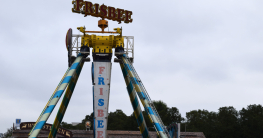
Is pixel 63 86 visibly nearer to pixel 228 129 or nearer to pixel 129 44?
pixel 129 44

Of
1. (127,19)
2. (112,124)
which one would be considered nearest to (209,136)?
(112,124)

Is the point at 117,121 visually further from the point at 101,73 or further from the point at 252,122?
the point at 101,73

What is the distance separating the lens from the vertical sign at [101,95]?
26.8 metres

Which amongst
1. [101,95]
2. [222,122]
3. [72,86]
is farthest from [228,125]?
[101,95]

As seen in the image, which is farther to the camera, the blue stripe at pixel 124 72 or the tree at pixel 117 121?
the tree at pixel 117 121

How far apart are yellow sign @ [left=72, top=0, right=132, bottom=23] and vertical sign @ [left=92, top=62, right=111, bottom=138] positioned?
4194 millimetres

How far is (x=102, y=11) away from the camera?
3000 centimetres

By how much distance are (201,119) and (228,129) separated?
19.7 metres

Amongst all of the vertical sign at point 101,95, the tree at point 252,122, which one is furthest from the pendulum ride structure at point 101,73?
the tree at point 252,122

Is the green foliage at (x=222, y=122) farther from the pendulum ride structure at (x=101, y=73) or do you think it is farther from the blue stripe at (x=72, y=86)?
→ the blue stripe at (x=72, y=86)

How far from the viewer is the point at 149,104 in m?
25.8

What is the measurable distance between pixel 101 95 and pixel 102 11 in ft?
23.0

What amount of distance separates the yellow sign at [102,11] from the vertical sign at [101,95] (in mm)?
4194

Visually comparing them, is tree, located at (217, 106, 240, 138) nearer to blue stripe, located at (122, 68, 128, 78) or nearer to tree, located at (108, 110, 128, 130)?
tree, located at (108, 110, 128, 130)
